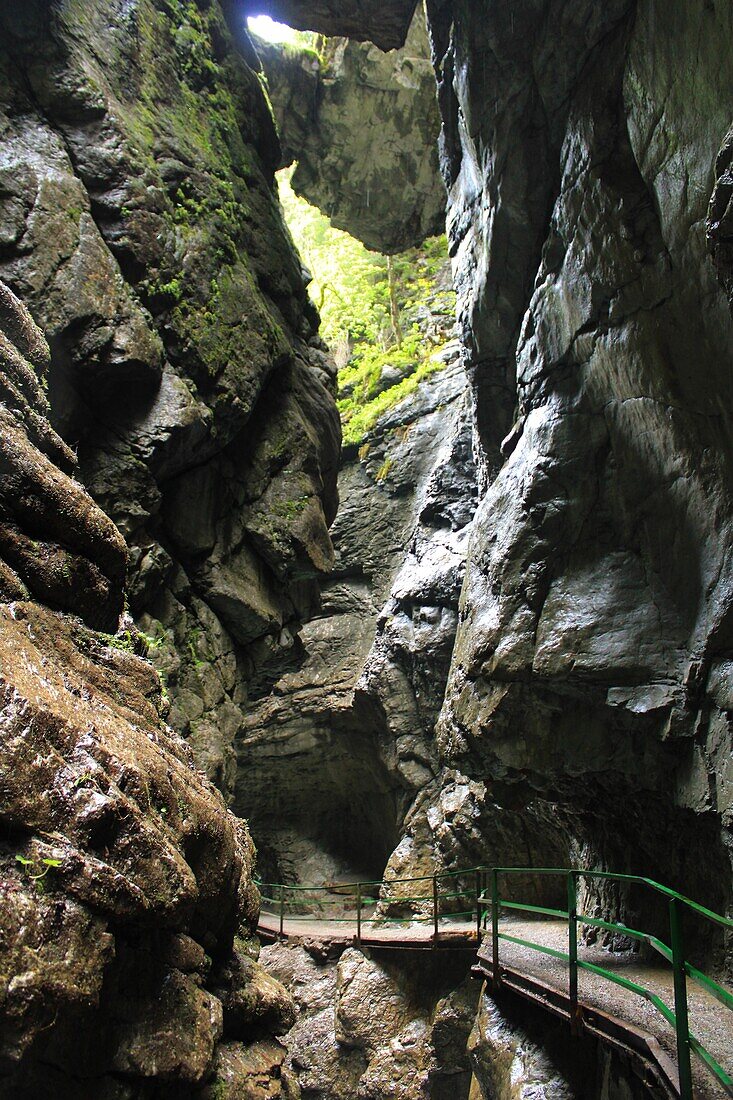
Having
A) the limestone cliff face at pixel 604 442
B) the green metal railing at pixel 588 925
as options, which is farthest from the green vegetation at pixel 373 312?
the green metal railing at pixel 588 925

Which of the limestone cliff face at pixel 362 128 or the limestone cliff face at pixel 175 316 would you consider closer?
the limestone cliff face at pixel 175 316

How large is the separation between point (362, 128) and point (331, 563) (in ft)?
39.3

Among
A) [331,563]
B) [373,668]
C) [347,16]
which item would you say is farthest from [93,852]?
[373,668]

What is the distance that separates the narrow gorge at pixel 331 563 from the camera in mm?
2990

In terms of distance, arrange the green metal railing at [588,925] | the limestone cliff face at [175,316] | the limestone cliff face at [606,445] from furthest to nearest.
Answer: the limestone cliff face at [175,316], the limestone cliff face at [606,445], the green metal railing at [588,925]

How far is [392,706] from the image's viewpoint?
54.4ft

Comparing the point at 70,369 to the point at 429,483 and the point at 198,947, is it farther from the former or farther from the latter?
the point at 429,483

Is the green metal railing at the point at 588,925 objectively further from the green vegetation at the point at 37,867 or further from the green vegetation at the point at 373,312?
the green vegetation at the point at 373,312

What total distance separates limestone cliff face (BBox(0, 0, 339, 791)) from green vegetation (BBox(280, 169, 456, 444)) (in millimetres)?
10126

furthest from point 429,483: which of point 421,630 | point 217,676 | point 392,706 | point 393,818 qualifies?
point 217,676

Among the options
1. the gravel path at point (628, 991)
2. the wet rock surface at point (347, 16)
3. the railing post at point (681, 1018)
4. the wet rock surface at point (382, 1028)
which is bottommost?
the wet rock surface at point (382, 1028)

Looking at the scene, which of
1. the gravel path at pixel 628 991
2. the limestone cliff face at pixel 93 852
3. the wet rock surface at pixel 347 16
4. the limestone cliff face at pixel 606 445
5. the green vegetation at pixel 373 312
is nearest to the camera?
the limestone cliff face at pixel 93 852

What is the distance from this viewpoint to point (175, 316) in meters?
9.25

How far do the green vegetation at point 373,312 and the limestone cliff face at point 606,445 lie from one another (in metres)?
11.9
